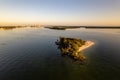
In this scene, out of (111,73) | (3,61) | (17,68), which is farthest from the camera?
(3,61)

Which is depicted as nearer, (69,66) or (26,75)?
(26,75)

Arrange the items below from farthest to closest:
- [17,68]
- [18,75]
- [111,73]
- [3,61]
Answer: [3,61] < [17,68] < [111,73] < [18,75]

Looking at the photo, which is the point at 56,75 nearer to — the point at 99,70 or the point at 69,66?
the point at 69,66

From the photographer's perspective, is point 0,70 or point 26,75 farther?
point 0,70

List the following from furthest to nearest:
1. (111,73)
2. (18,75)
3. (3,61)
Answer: (3,61) < (111,73) < (18,75)

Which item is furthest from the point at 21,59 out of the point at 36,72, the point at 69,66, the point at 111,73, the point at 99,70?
the point at 111,73

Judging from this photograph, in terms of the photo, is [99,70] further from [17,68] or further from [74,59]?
[17,68]

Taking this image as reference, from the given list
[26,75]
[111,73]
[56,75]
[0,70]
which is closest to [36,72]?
[26,75]

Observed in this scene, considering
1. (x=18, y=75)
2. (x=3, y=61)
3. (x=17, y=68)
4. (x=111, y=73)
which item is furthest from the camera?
(x=3, y=61)

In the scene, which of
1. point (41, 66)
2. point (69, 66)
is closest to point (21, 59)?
point (41, 66)
